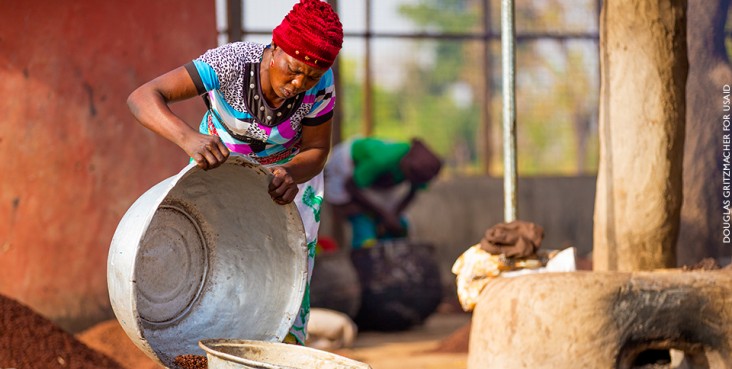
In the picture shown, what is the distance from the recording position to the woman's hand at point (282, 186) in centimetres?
378

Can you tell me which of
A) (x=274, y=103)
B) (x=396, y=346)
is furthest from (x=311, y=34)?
(x=396, y=346)

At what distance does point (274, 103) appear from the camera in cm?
399

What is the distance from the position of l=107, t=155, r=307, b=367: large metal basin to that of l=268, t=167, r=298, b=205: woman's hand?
36 mm

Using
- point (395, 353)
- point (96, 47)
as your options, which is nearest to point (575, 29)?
point (395, 353)

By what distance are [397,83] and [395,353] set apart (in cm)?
663

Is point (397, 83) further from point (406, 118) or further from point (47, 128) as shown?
point (47, 128)

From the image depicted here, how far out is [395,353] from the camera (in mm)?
7973

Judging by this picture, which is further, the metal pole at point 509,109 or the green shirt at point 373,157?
the green shirt at point 373,157

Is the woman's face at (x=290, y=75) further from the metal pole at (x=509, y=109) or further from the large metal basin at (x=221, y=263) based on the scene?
the metal pole at (x=509, y=109)

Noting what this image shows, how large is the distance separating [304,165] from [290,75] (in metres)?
0.39

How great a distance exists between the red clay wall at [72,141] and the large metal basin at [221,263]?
219 cm

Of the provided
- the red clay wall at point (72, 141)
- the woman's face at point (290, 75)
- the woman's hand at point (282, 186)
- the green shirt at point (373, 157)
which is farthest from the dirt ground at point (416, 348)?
the woman's face at point (290, 75)

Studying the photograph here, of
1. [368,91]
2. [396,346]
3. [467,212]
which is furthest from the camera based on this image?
[467,212]

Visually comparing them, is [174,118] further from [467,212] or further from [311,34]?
[467,212]
